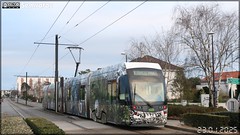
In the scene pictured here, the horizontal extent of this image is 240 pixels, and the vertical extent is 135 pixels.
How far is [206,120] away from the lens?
55.9 ft

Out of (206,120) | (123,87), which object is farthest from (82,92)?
(206,120)

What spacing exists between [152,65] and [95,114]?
6531mm

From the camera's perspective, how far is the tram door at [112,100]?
19.8 m

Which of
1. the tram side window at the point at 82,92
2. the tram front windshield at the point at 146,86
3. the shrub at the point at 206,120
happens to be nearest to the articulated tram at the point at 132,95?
the tram front windshield at the point at 146,86

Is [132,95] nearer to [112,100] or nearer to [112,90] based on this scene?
[112,100]

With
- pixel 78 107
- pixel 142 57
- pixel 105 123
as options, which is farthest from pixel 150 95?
pixel 142 57

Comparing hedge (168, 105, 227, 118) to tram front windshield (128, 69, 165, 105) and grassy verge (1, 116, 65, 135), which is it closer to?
tram front windshield (128, 69, 165, 105)

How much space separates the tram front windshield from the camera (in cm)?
1805

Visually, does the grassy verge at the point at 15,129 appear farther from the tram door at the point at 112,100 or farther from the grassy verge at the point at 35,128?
the tram door at the point at 112,100

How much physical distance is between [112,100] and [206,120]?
552 centimetres

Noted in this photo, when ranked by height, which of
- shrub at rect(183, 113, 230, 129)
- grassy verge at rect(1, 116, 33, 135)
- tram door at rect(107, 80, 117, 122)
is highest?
tram door at rect(107, 80, 117, 122)

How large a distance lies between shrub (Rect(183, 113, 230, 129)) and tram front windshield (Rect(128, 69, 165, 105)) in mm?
1788

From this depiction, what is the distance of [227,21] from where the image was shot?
3328cm

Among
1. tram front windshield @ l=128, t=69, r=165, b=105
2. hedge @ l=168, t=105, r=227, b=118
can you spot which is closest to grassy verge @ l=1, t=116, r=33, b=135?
tram front windshield @ l=128, t=69, r=165, b=105
